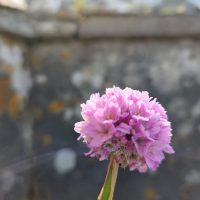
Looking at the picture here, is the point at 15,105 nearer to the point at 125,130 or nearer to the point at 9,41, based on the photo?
the point at 9,41

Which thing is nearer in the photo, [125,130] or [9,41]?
[125,130]

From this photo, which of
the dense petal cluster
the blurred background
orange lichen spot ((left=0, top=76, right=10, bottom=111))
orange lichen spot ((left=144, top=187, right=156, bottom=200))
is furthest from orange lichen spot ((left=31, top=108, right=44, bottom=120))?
the dense petal cluster

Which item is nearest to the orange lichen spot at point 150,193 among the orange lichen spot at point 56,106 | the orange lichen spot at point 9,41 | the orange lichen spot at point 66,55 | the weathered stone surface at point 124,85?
the weathered stone surface at point 124,85

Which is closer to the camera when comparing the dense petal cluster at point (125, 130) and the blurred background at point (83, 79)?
the dense petal cluster at point (125, 130)

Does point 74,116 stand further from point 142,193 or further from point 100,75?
point 142,193

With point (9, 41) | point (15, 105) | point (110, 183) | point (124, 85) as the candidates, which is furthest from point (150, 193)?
point (110, 183)

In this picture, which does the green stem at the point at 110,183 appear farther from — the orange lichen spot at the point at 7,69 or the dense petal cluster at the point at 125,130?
the orange lichen spot at the point at 7,69

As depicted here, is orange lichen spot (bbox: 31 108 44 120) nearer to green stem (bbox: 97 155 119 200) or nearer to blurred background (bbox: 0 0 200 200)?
blurred background (bbox: 0 0 200 200)
